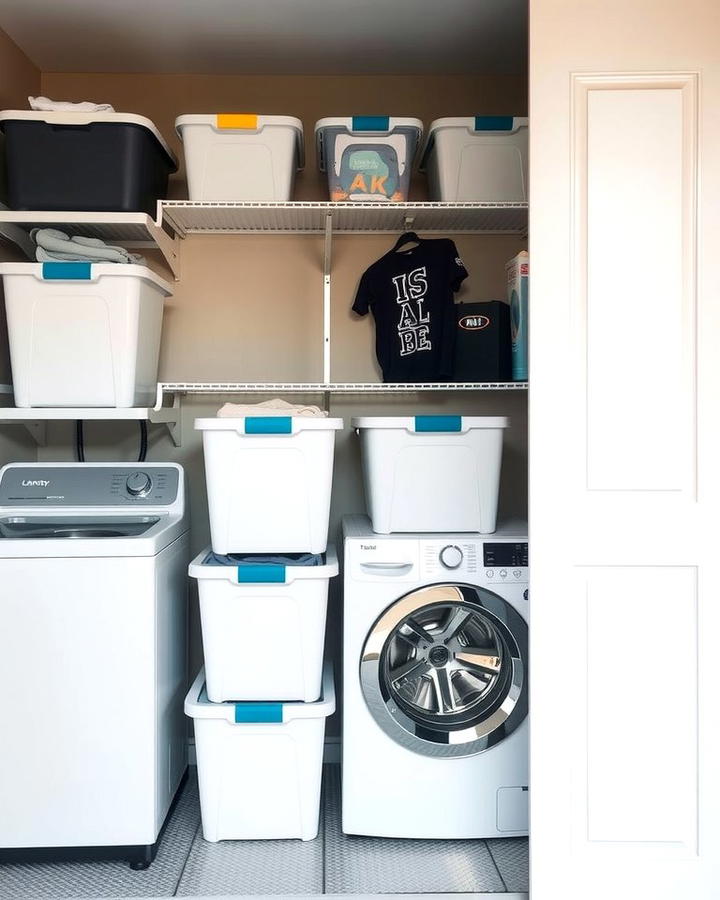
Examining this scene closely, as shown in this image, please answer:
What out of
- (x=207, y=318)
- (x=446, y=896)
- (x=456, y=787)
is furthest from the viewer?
(x=207, y=318)

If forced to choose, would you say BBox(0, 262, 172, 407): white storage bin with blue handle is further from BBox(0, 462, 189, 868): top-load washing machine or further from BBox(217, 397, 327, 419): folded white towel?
BBox(0, 462, 189, 868): top-load washing machine

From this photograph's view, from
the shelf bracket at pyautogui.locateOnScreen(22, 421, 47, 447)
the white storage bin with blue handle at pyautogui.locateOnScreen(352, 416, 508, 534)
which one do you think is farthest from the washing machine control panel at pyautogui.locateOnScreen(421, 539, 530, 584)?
the shelf bracket at pyautogui.locateOnScreen(22, 421, 47, 447)

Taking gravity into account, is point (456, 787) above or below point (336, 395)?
below

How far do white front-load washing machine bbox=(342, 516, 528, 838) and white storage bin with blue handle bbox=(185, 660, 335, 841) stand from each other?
0.11 m

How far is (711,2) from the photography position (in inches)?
74.7

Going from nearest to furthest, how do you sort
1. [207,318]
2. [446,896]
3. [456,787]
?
1. [446,896]
2. [456,787]
3. [207,318]

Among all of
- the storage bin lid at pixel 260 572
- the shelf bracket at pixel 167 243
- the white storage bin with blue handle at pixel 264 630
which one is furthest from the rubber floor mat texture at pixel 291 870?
the shelf bracket at pixel 167 243

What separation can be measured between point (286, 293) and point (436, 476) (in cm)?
97

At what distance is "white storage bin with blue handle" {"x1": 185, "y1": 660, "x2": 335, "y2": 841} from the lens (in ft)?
7.51

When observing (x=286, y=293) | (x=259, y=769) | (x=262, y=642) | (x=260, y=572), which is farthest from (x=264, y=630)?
(x=286, y=293)

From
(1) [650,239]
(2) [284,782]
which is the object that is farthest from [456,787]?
(1) [650,239]

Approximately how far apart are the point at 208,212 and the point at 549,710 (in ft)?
5.98

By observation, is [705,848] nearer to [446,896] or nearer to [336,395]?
[446,896]

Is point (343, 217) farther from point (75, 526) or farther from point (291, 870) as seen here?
point (291, 870)
